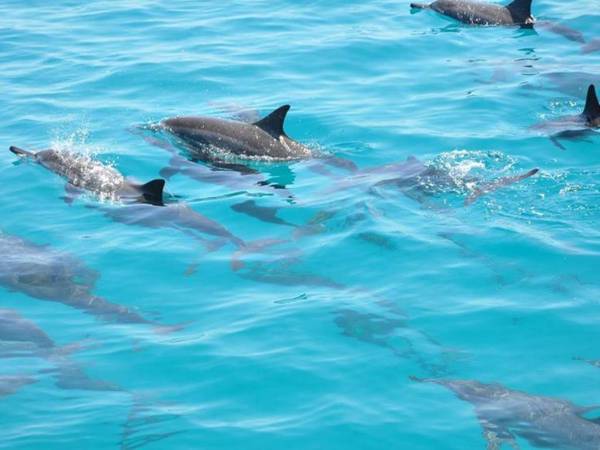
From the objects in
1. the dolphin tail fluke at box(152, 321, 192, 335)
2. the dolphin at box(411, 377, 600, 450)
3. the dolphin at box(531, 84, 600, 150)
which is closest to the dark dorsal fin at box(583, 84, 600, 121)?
the dolphin at box(531, 84, 600, 150)

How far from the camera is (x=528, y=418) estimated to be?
327 inches

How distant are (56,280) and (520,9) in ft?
42.6

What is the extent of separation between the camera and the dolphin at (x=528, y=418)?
26.2ft

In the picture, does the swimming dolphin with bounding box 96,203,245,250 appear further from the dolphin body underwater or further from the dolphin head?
the dolphin head

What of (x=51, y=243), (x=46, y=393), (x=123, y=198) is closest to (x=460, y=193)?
(x=123, y=198)

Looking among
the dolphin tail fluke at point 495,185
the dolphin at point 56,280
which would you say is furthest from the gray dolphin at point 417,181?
the dolphin at point 56,280

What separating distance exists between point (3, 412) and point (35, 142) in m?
7.30

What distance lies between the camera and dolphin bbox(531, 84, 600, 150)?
559 inches

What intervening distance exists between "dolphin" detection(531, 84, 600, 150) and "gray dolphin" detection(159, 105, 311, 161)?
3.66 meters

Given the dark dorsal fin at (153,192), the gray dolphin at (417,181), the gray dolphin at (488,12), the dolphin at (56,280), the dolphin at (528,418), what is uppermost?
the gray dolphin at (488,12)

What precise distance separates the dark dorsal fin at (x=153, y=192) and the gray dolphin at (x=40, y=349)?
2.82 metres

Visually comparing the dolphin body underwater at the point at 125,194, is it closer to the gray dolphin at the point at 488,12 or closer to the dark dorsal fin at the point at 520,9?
the gray dolphin at the point at 488,12

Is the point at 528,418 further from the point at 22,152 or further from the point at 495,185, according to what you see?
the point at 22,152

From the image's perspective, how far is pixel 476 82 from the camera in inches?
682
